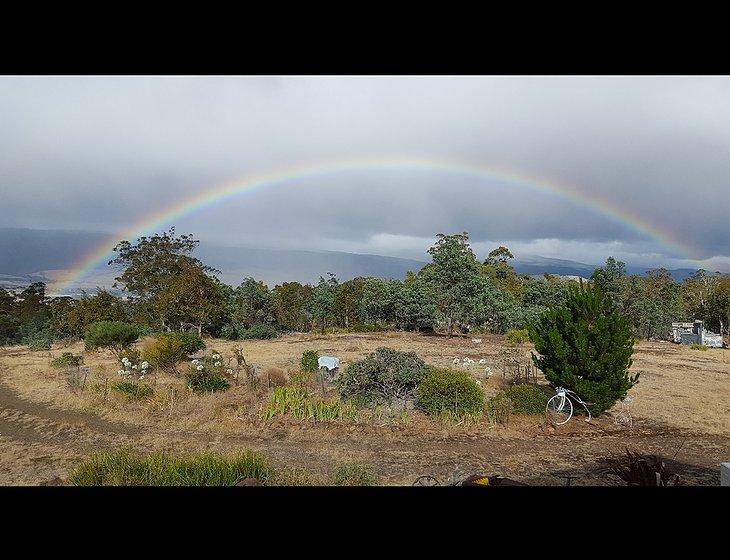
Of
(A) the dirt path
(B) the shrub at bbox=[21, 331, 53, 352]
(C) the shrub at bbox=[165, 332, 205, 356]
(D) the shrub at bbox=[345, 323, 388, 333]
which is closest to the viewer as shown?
(A) the dirt path

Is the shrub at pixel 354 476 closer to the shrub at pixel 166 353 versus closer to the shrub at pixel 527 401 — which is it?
the shrub at pixel 527 401

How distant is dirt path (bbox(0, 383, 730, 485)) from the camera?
19.8 feet

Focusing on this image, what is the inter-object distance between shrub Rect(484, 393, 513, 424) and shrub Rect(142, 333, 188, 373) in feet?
25.1

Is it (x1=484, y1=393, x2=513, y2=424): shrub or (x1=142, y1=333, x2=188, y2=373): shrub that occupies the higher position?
(x1=142, y1=333, x2=188, y2=373): shrub

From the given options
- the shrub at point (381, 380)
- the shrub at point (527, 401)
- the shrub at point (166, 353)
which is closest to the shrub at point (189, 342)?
the shrub at point (166, 353)

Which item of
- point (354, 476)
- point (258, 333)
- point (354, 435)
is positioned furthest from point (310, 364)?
point (258, 333)

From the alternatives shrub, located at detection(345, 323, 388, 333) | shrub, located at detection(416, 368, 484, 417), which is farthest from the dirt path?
shrub, located at detection(345, 323, 388, 333)

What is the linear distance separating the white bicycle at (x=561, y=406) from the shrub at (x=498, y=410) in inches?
24.4

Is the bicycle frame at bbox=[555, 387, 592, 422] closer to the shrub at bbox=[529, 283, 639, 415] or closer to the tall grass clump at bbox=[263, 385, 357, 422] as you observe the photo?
the shrub at bbox=[529, 283, 639, 415]

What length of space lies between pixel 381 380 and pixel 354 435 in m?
1.77
